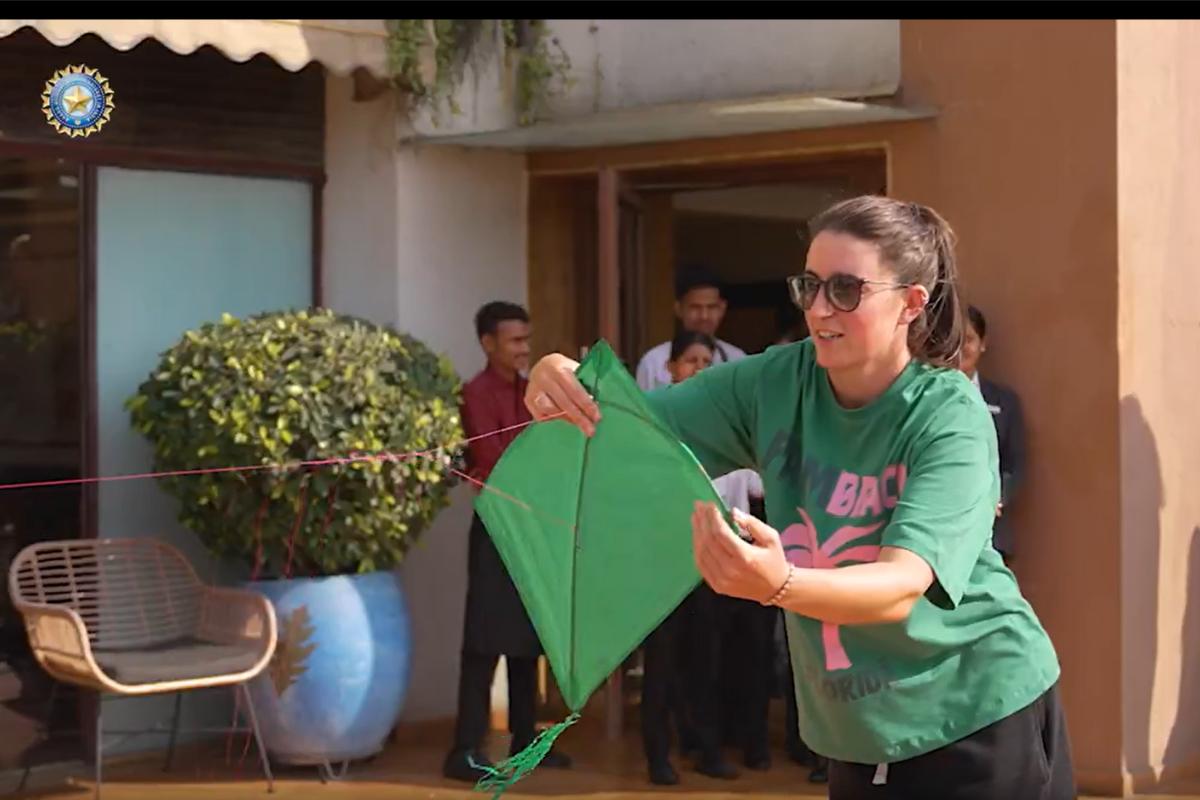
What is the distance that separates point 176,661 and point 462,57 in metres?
3.01

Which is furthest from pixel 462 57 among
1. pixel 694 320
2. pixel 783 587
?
pixel 783 587

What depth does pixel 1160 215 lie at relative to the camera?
7.74m

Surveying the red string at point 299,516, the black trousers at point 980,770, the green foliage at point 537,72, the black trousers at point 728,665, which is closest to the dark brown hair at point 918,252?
the black trousers at point 980,770

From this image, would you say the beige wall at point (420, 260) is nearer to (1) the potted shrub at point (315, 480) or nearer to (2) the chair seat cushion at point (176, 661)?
(1) the potted shrub at point (315, 480)

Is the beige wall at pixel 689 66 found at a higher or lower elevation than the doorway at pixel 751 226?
higher

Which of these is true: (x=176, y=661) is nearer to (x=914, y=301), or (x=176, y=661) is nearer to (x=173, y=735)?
(x=173, y=735)

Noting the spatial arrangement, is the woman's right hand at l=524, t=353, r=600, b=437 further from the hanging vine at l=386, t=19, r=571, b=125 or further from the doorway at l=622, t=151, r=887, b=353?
the doorway at l=622, t=151, r=887, b=353

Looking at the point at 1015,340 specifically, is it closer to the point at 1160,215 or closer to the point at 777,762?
the point at 1160,215

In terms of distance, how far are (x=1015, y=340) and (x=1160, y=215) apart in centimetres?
72

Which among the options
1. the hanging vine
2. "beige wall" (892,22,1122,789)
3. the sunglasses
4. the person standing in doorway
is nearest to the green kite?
the sunglasses

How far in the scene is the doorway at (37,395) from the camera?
7684mm

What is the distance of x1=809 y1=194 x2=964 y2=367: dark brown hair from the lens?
3.13 meters

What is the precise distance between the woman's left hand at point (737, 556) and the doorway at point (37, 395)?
217 inches

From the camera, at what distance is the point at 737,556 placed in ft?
8.69
